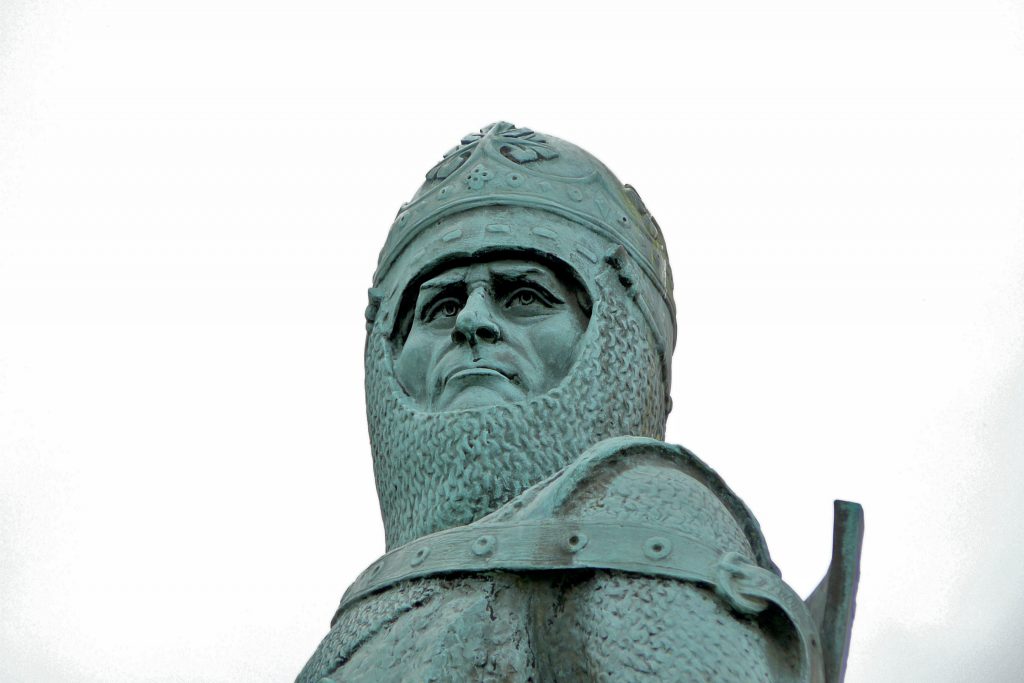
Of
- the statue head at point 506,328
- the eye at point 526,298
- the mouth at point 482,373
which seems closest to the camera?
the statue head at point 506,328

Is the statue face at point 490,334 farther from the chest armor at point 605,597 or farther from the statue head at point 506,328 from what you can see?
the chest armor at point 605,597

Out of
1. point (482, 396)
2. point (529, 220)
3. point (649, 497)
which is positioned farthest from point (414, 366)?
point (649, 497)

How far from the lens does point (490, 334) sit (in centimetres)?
650

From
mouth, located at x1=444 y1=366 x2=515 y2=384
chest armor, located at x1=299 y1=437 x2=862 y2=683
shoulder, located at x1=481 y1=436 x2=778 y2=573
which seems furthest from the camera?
mouth, located at x1=444 y1=366 x2=515 y2=384

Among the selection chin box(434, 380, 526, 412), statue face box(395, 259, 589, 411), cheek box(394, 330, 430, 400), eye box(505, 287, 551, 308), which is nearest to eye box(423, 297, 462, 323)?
A: statue face box(395, 259, 589, 411)

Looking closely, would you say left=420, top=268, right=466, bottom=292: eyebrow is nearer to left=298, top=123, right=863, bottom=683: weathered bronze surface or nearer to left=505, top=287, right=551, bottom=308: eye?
left=298, top=123, right=863, bottom=683: weathered bronze surface

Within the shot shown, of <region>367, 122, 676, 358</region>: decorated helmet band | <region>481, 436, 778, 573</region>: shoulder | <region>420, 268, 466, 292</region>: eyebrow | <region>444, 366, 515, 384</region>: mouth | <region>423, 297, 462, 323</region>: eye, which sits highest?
<region>367, 122, 676, 358</region>: decorated helmet band

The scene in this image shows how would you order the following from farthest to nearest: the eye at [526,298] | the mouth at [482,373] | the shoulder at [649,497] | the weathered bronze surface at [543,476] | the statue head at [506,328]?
1. the eye at [526,298]
2. the mouth at [482,373]
3. the statue head at [506,328]
4. the shoulder at [649,497]
5. the weathered bronze surface at [543,476]

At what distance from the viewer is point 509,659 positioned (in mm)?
4781

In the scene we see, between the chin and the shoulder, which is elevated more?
the chin

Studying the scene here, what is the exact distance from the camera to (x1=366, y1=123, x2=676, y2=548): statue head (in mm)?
6266

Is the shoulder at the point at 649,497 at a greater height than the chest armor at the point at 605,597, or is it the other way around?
the shoulder at the point at 649,497

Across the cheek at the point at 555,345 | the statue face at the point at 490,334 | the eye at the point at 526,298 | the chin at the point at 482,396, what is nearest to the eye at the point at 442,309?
the statue face at the point at 490,334

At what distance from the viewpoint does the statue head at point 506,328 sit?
6.27 meters
